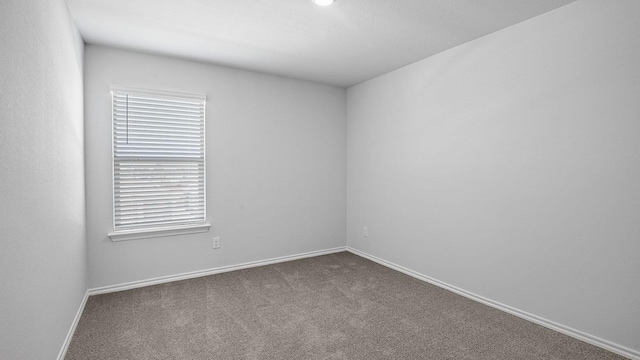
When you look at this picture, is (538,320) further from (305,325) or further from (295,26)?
(295,26)

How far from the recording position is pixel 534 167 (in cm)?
251

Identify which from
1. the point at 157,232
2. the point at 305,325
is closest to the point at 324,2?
the point at 305,325

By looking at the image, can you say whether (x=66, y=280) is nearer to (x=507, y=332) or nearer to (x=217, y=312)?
(x=217, y=312)

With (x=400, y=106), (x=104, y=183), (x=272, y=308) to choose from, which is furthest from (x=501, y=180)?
(x=104, y=183)

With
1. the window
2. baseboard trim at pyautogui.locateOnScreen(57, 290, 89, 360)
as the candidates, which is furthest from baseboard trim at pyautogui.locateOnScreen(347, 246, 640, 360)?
baseboard trim at pyautogui.locateOnScreen(57, 290, 89, 360)

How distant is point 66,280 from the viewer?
2.15 metres

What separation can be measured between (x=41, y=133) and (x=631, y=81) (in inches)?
138

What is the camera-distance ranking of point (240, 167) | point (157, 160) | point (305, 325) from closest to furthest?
point (305, 325) → point (157, 160) → point (240, 167)

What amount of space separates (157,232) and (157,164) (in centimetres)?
71

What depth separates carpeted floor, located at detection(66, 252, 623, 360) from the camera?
82.9 inches

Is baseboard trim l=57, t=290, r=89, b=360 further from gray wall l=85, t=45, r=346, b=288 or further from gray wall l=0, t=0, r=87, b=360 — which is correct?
gray wall l=85, t=45, r=346, b=288

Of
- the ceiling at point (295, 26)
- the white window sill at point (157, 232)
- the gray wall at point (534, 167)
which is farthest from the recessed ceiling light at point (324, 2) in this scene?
the white window sill at point (157, 232)

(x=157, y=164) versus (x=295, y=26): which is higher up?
(x=295, y=26)

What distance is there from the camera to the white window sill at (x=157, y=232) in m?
3.11
